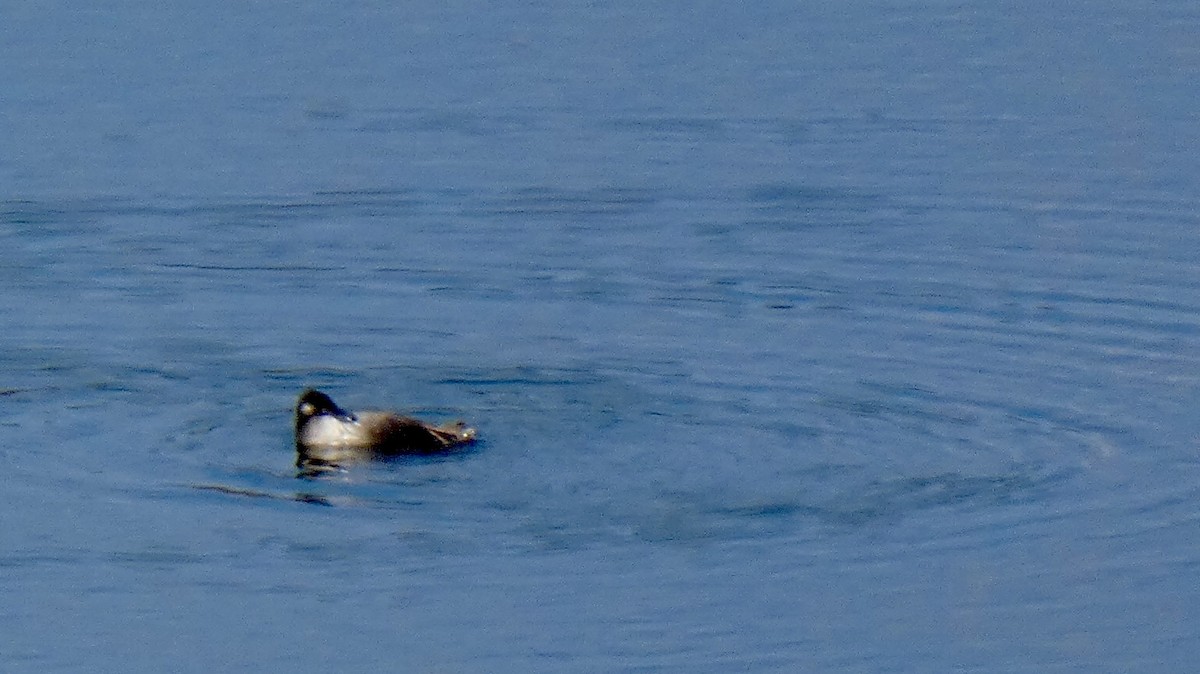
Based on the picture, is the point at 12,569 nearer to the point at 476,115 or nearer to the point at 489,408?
the point at 489,408

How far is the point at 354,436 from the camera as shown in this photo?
44.1 feet

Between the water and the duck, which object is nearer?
the water

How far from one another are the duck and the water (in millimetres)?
139

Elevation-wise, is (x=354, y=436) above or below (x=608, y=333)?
below

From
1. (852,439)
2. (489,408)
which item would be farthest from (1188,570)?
A: (489,408)

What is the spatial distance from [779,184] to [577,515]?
6.73 meters

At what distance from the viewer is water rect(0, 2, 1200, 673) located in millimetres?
11445

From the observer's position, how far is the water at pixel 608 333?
1145 centimetres

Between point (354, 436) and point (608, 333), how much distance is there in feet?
8.10

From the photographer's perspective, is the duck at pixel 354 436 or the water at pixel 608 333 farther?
the duck at pixel 354 436

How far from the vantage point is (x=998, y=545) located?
39.6ft

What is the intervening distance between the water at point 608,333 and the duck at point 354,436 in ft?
0.46

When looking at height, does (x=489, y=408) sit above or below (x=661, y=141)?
below

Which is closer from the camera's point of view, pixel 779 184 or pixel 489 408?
pixel 489 408
